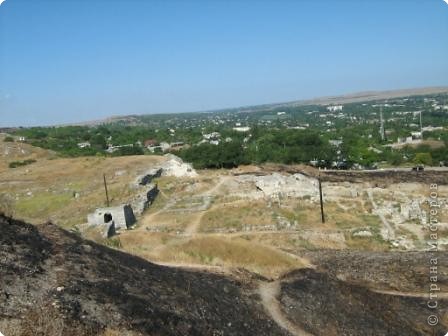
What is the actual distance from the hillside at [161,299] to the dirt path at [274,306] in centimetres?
4

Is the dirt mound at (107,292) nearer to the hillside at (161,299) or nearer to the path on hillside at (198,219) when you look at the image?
the hillside at (161,299)

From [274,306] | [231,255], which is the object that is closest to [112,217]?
[231,255]

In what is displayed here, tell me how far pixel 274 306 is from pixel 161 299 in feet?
14.9

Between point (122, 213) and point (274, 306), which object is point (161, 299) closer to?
point (274, 306)

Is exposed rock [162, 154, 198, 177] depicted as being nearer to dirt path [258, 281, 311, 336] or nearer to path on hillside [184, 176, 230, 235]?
path on hillside [184, 176, 230, 235]

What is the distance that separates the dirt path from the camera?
13489mm

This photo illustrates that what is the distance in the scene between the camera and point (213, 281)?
1566 centimetres

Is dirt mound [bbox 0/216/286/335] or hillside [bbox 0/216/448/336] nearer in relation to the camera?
hillside [bbox 0/216/448/336]

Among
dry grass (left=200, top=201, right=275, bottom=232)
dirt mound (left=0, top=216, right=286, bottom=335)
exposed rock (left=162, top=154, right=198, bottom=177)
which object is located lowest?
dry grass (left=200, top=201, right=275, bottom=232)

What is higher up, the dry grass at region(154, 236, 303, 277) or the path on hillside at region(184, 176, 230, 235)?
the dry grass at region(154, 236, 303, 277)

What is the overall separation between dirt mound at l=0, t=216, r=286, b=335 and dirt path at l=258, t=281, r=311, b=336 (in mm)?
→ 305

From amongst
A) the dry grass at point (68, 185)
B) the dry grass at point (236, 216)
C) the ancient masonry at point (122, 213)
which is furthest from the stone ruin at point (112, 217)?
the dry grass at point (236, 216)

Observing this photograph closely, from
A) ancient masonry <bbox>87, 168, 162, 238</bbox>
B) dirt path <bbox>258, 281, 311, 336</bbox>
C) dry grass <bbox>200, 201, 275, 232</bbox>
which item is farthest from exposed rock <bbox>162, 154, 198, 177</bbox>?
dirt path <bbox>258, 281, 311, 336</bbox>

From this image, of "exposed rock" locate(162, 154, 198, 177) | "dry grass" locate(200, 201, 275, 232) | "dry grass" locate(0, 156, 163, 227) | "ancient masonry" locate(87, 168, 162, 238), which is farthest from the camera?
"exposed rock" locate(162, 154, 198, 177)
